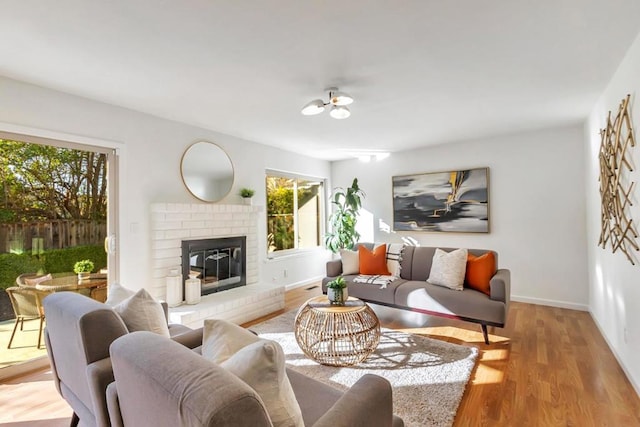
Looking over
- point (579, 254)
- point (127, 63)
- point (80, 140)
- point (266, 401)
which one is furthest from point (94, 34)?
point (579, 254)

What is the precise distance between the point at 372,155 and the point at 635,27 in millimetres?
3768

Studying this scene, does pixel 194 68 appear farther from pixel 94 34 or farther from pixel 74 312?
pixel 74 312

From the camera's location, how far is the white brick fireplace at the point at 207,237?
3.28 m

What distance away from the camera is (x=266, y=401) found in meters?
0.94

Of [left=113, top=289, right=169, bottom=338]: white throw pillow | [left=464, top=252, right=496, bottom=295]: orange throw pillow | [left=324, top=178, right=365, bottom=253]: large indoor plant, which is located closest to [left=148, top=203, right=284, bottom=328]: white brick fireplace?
[left=113, top=289, right=169, bottom=338]: white throw pillow

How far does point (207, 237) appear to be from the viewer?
377 centimetres

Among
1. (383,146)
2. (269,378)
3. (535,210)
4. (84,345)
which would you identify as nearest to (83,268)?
(84,345)

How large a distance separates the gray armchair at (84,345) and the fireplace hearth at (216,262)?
73.8 inches

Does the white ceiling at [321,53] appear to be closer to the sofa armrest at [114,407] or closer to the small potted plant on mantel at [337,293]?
the small potted plant on mantel at [337,293]

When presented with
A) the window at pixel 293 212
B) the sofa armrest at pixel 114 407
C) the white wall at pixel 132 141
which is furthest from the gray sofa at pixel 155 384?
the window at pixel 293 212

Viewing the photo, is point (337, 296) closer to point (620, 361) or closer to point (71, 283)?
point (620, 361)

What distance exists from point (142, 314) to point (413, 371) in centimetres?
194

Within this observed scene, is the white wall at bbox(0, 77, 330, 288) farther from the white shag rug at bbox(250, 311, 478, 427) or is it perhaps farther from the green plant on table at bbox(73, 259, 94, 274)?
the white shag rug at bbox(250, 311, 478, 427)

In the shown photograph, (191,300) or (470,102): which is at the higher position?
(470,102)
